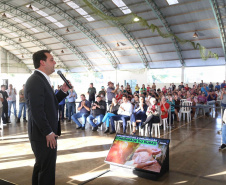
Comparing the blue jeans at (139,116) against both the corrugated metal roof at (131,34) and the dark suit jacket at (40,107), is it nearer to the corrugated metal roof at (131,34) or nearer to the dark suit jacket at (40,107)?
the dark suit jacket at (40,107)

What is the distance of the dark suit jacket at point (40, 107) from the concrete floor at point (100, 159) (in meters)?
1.57

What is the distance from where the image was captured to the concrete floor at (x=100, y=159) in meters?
3.29

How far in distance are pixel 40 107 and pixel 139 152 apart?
214 cm

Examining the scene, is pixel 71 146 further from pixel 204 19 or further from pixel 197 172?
pixel 204 19

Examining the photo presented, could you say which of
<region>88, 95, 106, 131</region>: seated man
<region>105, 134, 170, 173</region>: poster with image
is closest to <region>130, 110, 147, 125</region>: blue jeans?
<region>88, 95, 106, 131</region>: seated man

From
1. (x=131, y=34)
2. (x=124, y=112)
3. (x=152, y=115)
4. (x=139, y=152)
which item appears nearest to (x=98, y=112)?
(x=124, y=112)

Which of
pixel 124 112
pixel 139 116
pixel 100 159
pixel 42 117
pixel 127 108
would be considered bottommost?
pixel 100 159

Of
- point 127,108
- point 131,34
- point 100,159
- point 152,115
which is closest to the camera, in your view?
point 100,159

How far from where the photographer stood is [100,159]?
13.9 ft

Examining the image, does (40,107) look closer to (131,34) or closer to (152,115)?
(152,115)

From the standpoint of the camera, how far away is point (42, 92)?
185 cm

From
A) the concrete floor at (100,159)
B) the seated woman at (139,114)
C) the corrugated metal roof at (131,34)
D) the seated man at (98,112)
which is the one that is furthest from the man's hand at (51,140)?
the corrugated metal roof at (131,34)

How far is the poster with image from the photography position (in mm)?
3363

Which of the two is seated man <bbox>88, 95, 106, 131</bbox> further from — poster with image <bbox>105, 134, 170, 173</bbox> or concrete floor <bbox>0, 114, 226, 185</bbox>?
poster with image <bbox>105, 134, 170, 173</bbox>
